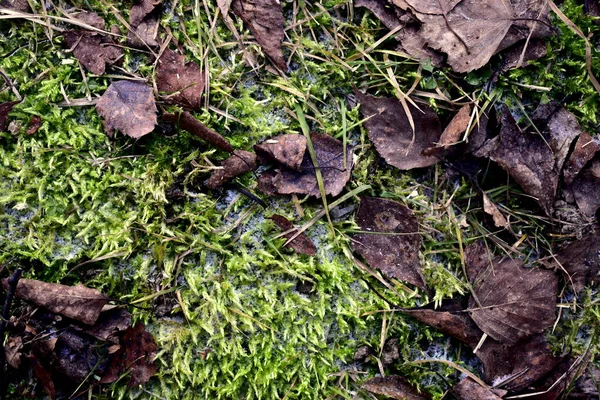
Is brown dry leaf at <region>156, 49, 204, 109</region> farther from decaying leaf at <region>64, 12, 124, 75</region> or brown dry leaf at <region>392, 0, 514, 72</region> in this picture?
brown dry leaf at <region>392, 0, 514, 72</region>

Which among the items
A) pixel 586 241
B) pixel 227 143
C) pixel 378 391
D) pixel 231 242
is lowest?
pixel 378 391

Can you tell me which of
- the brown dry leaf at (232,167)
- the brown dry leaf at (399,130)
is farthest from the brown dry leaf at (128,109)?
the brown dry leaf at (399,130)

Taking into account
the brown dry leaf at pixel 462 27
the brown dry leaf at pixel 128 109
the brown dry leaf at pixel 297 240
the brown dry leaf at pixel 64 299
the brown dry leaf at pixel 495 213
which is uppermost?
the brown dry leaf at pixel 462 27

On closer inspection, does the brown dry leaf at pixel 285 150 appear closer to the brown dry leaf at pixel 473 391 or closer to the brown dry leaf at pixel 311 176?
the brown dry leaf at pixel 311 176

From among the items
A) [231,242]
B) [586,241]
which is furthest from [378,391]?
[586,241]

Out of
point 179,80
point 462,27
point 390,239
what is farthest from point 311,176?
point 462,27

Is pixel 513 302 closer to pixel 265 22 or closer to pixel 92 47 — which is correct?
pixel 265 22

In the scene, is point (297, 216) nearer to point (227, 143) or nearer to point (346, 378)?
point (227, 143)
